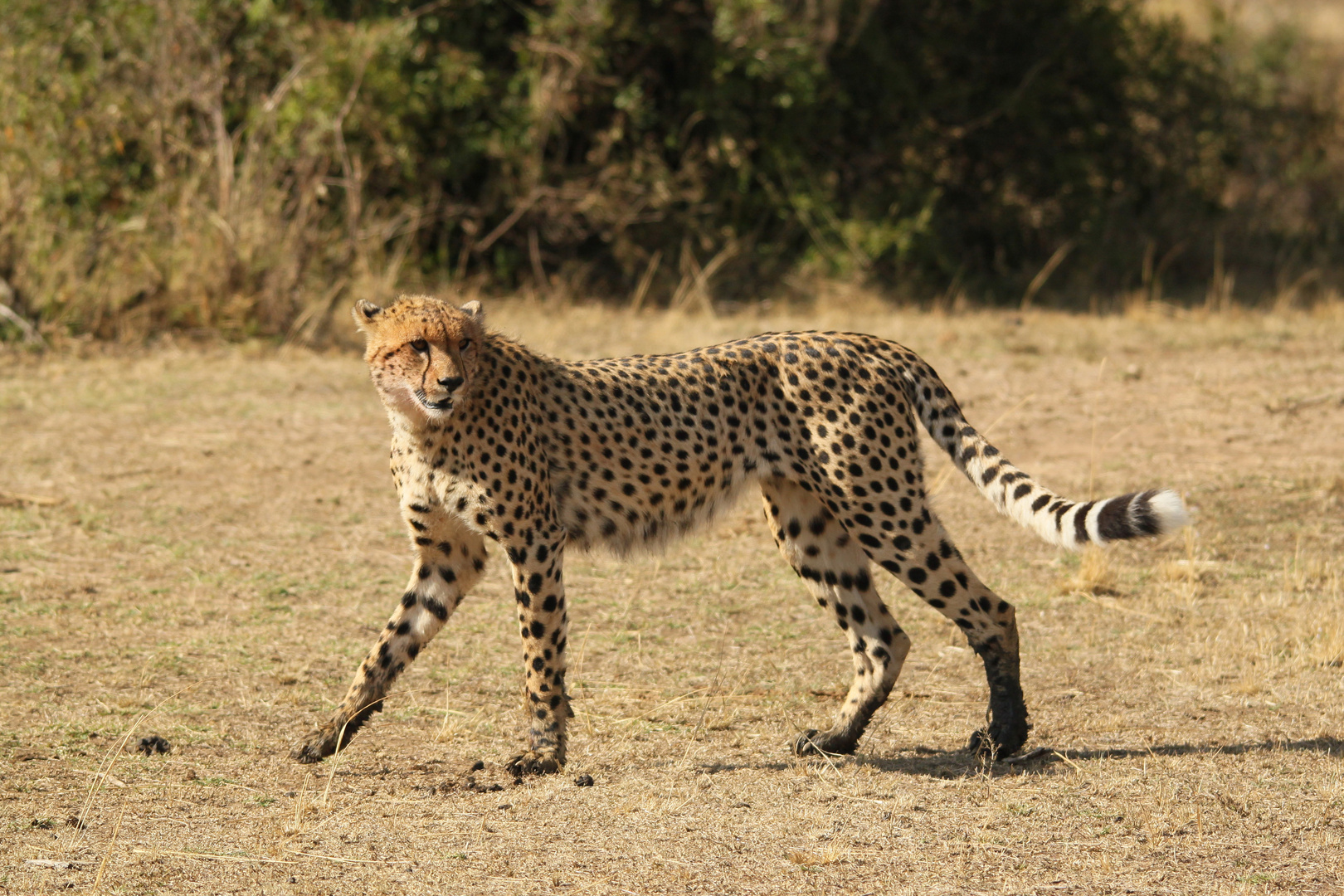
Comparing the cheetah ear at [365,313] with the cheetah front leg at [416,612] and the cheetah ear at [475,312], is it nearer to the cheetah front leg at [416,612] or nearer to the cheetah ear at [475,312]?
the cheetah ear at [475,312]

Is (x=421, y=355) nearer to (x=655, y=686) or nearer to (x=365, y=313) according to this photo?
(x=365, y=313)

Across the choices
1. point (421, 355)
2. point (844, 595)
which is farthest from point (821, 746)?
point (421, 355)

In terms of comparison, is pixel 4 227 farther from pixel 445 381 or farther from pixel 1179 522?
pixel 1179 522

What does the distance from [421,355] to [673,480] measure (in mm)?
856

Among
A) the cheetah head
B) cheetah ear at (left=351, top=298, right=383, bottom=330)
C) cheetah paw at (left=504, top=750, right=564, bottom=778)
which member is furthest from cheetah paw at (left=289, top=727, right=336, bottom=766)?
cheetah ear at (left=351, top=298, right=383, bottom=330)

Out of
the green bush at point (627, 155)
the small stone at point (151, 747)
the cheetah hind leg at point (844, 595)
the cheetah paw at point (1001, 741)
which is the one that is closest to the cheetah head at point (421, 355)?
the cheetah hind leg at point (844, 595)

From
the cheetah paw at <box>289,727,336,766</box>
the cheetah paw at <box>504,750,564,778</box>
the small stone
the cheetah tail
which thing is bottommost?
the small stone

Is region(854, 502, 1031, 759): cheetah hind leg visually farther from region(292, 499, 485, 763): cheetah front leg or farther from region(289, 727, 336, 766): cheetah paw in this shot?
region(289, 727, 336, 766): cheetah paw

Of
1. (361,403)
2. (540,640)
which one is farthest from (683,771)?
(361,403)

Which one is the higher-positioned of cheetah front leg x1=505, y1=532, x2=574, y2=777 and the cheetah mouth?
the cheetah mouth

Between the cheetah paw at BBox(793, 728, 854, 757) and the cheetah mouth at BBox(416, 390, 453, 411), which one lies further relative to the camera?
the cheetah paw at BBox(793, 728, 854, 757)

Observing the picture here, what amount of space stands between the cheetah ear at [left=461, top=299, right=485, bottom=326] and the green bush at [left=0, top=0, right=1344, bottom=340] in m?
5.62

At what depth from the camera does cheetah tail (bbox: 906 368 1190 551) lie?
4164 millimetres

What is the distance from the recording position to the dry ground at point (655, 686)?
383 cm
